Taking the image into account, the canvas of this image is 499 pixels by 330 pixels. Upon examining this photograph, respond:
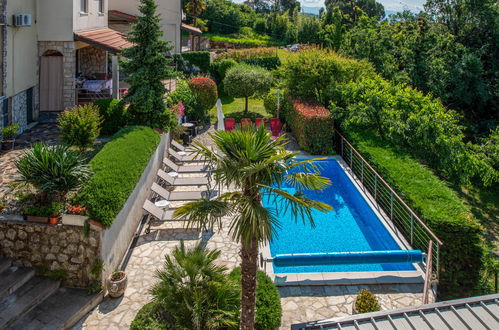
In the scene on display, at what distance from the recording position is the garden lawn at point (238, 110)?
2761 cm

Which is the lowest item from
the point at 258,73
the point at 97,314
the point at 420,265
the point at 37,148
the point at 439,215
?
the point at 97,314

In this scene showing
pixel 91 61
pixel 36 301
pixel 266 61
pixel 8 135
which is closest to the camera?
pixel 36 301

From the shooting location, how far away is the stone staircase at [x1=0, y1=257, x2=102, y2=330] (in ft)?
30.2

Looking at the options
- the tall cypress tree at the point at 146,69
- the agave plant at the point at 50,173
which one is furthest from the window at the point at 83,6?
the agave plant at the point at 50,173

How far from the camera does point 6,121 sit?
1678cm

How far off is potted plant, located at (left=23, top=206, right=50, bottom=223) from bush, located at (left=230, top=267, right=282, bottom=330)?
4785mm

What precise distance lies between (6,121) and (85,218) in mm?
9099

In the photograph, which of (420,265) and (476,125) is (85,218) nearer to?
(420,265)

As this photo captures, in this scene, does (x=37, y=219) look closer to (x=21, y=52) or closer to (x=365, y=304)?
(x=365, y=304)

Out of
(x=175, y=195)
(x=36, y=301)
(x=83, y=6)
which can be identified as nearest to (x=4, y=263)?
(x=36, y=301)

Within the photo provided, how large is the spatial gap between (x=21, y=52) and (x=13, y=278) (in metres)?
11.2

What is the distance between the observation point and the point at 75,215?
10250mm

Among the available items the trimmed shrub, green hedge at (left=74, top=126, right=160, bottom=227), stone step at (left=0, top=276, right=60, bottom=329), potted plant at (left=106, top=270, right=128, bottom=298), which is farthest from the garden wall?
the trimmed shrub

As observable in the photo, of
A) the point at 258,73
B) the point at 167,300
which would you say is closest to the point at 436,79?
the point at 258,73
